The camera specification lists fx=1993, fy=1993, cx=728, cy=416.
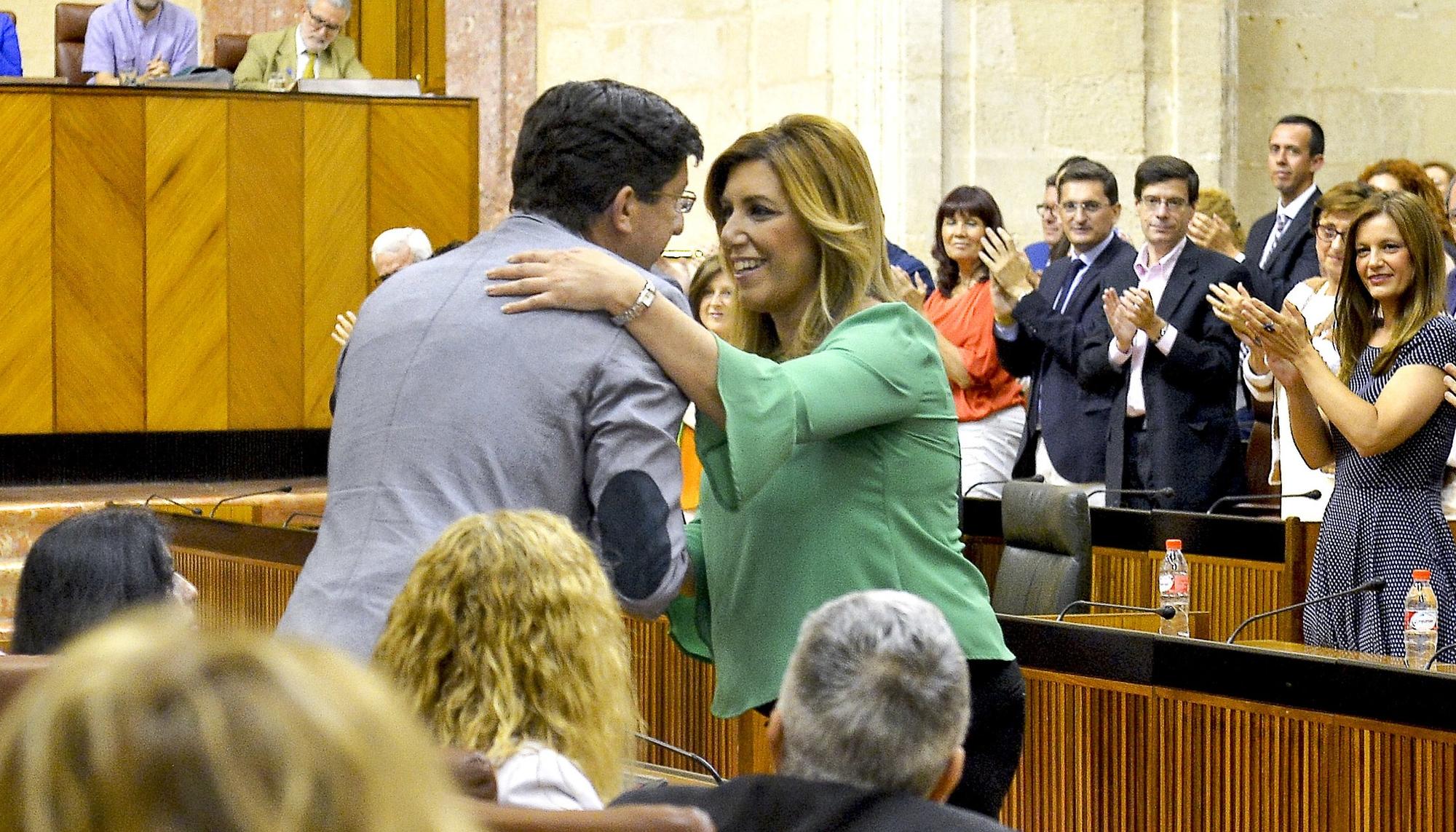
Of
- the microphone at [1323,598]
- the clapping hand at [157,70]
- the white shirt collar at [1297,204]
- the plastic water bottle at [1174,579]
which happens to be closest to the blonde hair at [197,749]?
A: the microphone at [1323,598]

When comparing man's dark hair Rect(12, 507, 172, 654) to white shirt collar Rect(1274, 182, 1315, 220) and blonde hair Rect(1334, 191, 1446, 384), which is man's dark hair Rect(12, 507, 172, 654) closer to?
blonde hair Rect(1334, 191, 1446, 384)

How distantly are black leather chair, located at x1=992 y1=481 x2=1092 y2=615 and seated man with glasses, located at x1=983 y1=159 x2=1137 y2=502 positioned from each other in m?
1.37

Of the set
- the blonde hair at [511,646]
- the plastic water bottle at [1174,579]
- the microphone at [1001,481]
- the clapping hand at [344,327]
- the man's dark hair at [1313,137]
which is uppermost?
the man's dark hair at [1313,137]

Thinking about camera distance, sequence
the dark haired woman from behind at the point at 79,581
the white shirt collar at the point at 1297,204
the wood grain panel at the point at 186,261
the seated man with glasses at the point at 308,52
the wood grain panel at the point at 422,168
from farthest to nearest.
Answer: the seated man with glasses at the point at 308,52 < the wood grain panel at the point at 422,168 < the wood grain panel at the point at 186,261 < the white shirt collar at the point at 1297,204 < the dark haired woman from behind at the point at 79,581

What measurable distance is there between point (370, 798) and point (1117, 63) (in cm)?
874

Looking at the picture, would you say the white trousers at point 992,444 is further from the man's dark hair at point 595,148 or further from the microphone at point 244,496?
the man's dark hair at point 595,148

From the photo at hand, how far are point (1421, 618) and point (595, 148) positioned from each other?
105 inches

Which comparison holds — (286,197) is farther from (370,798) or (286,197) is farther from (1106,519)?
(370,798)

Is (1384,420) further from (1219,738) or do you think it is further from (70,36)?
(70,36)

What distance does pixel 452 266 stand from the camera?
2242mm

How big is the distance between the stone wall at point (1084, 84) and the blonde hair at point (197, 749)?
8.32 m

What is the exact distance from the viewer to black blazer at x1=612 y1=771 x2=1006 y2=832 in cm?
165

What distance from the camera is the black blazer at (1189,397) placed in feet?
21.0

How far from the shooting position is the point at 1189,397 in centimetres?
641
